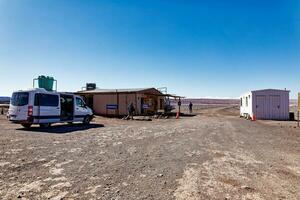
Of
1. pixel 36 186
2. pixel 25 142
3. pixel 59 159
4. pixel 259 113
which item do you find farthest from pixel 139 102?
pixel 36 186

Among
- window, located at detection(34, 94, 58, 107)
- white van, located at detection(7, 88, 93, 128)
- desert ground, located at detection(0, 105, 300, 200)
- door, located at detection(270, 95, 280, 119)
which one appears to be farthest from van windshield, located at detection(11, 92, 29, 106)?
door, located at detection(270, 95, 280, 119)

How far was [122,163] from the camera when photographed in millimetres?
6699

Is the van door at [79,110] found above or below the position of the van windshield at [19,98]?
below

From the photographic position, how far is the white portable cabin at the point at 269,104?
25.4 m

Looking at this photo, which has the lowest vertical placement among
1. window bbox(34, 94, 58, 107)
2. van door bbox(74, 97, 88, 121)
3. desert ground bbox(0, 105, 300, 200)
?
desert ground bbox(0, 105, 300, 200)

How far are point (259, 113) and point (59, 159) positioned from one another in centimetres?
2340

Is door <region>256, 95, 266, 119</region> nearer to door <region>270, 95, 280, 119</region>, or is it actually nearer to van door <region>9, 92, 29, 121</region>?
door <region>270, 95, 280, 119</region>

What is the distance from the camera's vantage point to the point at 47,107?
1529 cm

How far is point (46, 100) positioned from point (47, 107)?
1.41 feet

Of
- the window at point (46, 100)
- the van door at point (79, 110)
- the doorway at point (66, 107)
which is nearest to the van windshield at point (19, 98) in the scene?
the window at point (46, 100)

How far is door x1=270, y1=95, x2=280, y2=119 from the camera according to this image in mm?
25547

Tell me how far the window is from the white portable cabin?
18829 mm

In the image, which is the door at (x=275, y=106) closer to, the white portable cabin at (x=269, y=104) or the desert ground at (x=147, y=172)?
the white portable cabin at (x=269, y=104)

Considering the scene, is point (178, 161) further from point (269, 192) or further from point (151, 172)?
point (269, 192)
